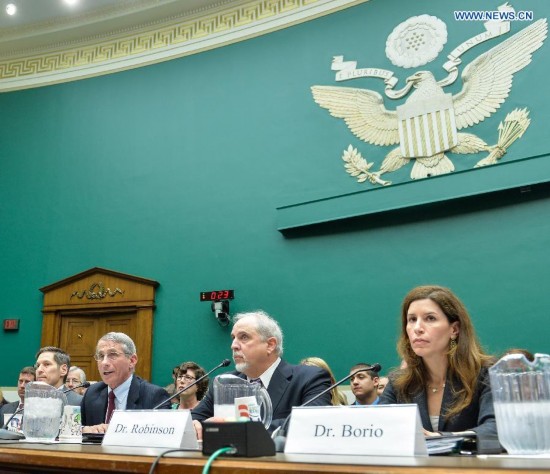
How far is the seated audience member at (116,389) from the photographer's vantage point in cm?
315

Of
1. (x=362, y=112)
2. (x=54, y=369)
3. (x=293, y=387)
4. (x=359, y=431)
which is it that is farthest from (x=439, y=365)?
(x=362, y=112)

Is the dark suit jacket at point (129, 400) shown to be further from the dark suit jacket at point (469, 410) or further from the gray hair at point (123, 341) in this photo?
the dark suit jacket at point (469, 410)

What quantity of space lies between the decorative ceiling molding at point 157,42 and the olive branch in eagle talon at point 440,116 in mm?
1224

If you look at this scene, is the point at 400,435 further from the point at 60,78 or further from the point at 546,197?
the point at 60,78

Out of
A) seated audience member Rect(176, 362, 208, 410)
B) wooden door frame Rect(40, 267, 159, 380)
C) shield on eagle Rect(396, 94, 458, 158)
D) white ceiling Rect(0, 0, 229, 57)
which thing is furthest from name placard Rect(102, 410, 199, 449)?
white ceiling Rect(0, 0, 229, 57)

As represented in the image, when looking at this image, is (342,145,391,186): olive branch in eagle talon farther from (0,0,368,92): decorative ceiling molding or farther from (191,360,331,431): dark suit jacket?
(191,360,331,431): dark suit jacket

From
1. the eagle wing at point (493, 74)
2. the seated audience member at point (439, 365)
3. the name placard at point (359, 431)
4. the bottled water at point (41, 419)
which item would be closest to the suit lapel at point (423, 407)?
the seated audience member at point (439, 365)

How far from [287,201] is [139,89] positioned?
8.14 feet

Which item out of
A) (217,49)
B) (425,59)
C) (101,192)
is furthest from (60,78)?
(425,59)

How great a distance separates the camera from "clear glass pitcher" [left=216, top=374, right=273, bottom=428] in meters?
1.75

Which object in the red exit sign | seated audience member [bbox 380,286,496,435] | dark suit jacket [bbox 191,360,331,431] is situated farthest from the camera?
the red exit sign

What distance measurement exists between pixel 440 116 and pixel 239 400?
4.23 m

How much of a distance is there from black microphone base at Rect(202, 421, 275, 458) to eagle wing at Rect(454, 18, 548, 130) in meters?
4.49

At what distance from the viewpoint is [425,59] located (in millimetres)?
5523
